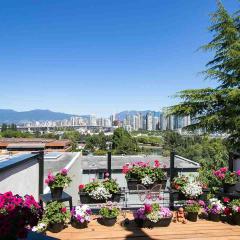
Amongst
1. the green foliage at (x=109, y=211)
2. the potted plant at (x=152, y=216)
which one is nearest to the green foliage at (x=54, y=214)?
the green foliage at (x=109, y=211)

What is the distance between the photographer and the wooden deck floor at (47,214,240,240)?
5.38 metres

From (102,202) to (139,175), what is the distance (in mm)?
924

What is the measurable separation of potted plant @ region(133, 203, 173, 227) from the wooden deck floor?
106mm

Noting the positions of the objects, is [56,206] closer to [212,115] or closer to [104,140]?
[212,115]

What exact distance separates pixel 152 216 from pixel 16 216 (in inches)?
122

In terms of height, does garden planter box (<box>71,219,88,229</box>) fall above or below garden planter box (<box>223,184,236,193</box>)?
below

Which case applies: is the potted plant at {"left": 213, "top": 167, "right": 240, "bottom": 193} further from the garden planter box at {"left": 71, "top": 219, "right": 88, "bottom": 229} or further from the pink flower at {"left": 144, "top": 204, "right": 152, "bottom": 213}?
the garden planter box at {"left": 71, "top": 219, "right": 88, "bottom": 229}

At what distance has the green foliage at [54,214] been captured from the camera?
5418 mm

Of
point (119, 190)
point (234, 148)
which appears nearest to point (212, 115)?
point (234, 148)

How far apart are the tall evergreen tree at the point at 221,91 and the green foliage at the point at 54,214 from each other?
129 inches

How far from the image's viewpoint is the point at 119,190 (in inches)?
253

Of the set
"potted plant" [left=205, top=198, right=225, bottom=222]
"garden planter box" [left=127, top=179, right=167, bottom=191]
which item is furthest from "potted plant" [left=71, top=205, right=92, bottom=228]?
"potted plant" [left=205, top=198, right=225, bottom=222]

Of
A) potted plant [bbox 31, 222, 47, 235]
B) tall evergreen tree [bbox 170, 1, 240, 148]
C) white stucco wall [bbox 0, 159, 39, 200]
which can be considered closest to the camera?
white stucco wall [bbox 0, 159, 39, 200]

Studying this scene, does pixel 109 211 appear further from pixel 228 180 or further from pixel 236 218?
pixel 228 180
